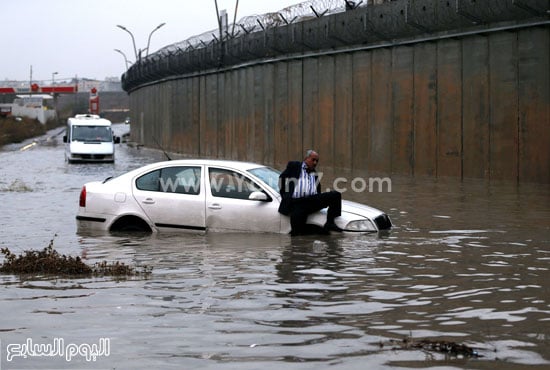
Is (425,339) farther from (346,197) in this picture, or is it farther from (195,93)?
(195,93)

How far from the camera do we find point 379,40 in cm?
3494

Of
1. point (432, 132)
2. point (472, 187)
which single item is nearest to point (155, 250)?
point (472, 187)

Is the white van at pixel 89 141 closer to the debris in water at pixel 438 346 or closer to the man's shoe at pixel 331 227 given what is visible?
the man's shoe at pixel 331 227

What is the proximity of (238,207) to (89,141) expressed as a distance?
102 feet

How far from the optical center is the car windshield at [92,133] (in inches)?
1757

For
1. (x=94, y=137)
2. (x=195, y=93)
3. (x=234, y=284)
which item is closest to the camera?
(x=234, y=284)

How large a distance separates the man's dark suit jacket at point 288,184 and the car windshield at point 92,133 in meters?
31.3

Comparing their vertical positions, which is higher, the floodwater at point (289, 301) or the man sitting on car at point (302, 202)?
the man sitting on car at point (302, 202)

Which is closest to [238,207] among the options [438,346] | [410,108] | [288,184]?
[288,184]

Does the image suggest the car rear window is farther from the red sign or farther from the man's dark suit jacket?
the red sign

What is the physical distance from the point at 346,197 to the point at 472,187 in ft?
13.3

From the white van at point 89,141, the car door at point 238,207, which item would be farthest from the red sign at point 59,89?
the car door at point 238,207

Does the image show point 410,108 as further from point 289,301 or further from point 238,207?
point 289,301

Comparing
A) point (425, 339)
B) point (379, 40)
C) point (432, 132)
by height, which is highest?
point (379, 40)
